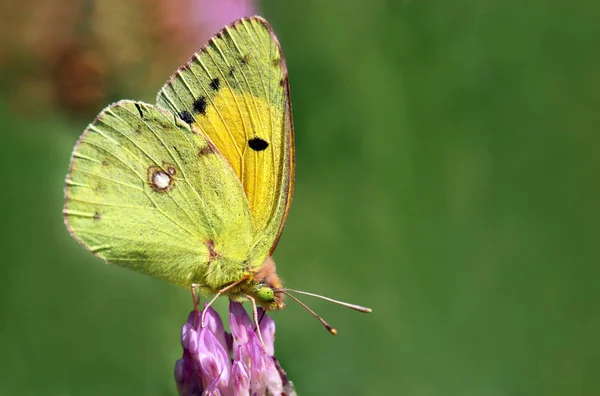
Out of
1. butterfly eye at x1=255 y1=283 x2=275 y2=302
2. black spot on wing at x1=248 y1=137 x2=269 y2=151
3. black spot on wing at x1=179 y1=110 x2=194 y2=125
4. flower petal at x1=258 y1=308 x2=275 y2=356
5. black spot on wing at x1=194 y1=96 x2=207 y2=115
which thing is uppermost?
black spot on wing at x1=194 y1=96 x2=207 y2=115

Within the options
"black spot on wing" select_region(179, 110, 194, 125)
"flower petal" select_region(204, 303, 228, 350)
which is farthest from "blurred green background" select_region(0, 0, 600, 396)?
"black spot on wing" select_region(179, 110, 194, 125)

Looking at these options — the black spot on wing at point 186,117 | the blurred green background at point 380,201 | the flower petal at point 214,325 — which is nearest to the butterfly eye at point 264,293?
the flower petal at point 214,325

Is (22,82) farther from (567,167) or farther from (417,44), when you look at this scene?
(567,167)

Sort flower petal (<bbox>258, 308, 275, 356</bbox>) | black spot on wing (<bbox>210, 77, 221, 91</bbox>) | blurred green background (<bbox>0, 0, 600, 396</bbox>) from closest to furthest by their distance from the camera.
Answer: flower petal (<bbox>258, 308, 275, 356</bbox>) → black spot on wing (<bbox>210, 77, 221, 91</bbox>) → blurred green background (<bbox>0, 0, 600, 396</bbox>)

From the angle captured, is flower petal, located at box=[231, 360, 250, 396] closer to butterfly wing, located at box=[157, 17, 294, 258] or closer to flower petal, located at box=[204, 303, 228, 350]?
flower petal, located at box=[204, 303, 228, 350]

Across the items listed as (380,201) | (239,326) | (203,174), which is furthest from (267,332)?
(380,201)

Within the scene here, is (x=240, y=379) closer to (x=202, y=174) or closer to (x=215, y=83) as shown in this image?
(x=202, y=174)

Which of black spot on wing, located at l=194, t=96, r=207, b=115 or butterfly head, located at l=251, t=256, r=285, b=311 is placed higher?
black spot on wing, located at l=194, t=96, r=207, b=115

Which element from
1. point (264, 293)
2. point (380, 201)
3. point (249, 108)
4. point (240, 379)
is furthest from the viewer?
point (380, 201)

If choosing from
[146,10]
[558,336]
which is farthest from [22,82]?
[558,336]
